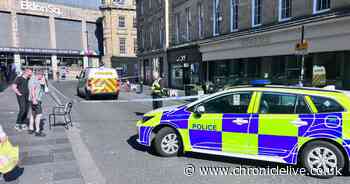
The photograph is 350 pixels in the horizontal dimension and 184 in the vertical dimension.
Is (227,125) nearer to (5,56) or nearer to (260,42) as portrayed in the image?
(260,42)

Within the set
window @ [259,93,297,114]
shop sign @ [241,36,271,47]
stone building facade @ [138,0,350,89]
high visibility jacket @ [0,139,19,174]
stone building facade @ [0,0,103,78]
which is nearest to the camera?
high visibility jacket @ [0,139,19,174]

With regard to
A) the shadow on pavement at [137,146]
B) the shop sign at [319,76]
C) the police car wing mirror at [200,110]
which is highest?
the shop sign at [319,76]

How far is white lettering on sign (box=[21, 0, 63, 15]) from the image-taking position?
43.2m

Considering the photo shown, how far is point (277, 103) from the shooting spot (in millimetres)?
4582

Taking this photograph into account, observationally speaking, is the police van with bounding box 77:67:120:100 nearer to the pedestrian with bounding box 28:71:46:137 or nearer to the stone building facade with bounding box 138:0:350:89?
the stone building facade with bounding box 138:0:350:89

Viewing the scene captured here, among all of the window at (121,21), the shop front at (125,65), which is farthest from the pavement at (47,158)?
the window at (121,21)

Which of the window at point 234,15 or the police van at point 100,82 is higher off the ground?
the window at point 234,15

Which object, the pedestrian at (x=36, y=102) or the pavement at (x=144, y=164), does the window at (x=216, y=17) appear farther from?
the pedestrian at (x=36, y=102)

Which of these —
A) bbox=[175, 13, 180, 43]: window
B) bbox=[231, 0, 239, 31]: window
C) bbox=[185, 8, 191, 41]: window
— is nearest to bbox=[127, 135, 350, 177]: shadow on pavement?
bbox=[231, 0, 239, 31]: window

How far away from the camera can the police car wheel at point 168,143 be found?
5301 millimetres

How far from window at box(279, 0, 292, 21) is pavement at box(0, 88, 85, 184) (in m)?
10.6

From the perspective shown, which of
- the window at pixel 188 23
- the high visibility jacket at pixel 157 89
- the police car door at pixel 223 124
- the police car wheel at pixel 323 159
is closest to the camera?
the police car wheel at pixel 323 159

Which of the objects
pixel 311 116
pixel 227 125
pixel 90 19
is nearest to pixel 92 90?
pixel 227 125

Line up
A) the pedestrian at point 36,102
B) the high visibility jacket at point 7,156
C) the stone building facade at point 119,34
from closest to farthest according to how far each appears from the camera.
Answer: the high visibility jacket at point 7,156 → the pedestrian at point 36,102 → the stone building facade at point 119,34
